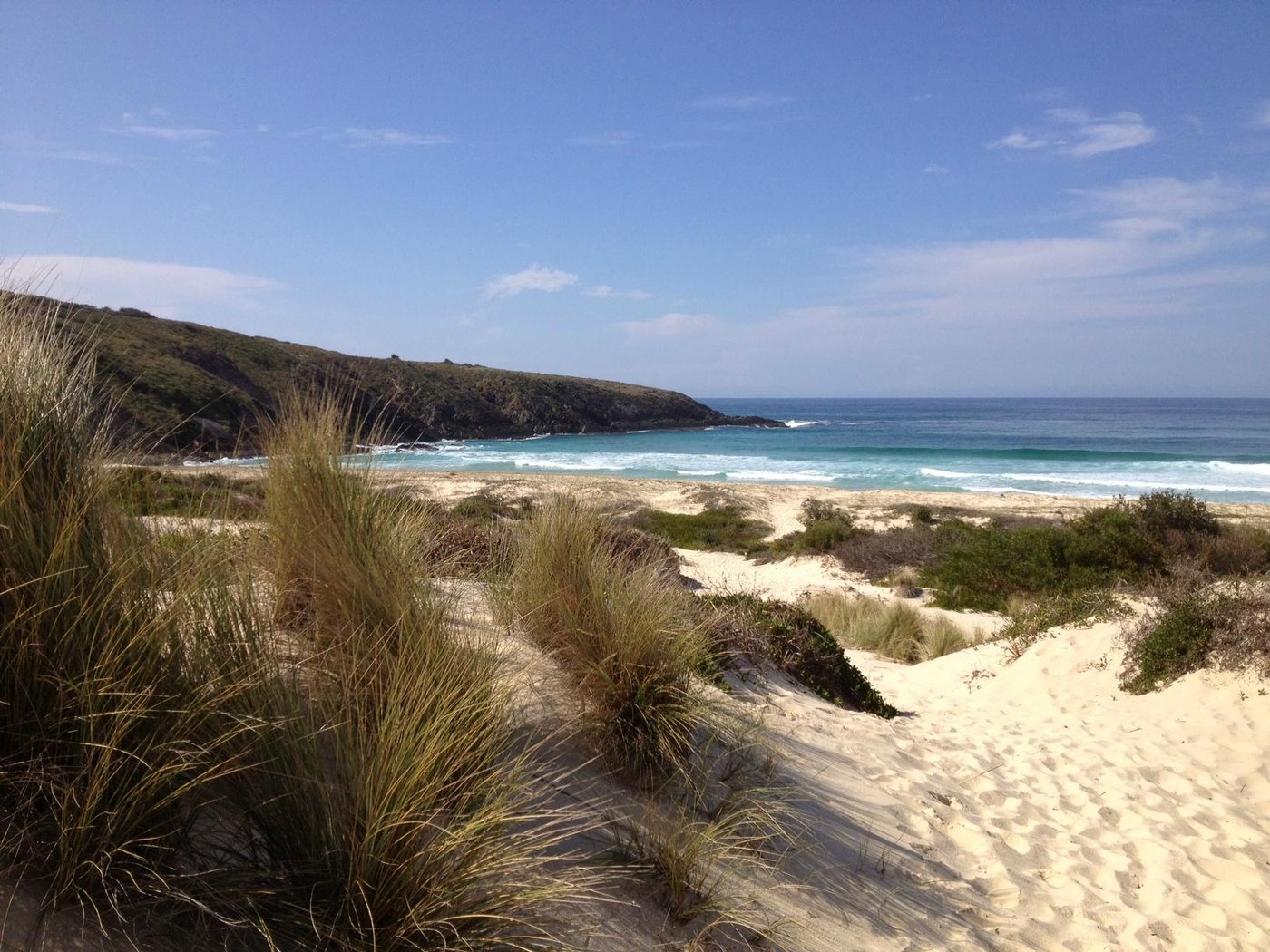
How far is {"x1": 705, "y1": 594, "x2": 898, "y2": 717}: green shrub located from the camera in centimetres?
748

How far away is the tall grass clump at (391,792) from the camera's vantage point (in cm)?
226

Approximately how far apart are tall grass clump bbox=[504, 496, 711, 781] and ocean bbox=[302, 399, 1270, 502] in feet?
93.2

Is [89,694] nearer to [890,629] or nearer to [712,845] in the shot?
[712,845]

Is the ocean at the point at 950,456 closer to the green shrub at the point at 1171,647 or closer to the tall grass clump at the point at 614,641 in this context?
the green shrub at the point at 1171,647

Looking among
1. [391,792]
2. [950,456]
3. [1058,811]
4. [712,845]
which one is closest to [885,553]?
[1058,811]

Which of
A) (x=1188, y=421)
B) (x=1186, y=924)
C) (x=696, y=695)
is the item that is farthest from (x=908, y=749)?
(x=1188, y=421)

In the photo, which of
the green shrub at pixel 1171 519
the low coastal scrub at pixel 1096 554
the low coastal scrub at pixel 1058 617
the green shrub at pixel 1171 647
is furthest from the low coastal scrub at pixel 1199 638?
the green shrub at pixel 1171 519

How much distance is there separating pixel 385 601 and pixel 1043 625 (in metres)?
9.59

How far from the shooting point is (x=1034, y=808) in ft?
19.1

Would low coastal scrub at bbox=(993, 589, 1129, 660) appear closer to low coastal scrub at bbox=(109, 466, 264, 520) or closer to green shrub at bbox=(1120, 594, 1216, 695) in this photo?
green shrub at bbox=(1120, 594, 1216, 695)

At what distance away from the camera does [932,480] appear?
4078 cm

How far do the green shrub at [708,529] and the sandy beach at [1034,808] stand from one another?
1123 centimetres

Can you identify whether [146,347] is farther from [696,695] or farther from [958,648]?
[696,695]

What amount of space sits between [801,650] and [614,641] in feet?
13.8
